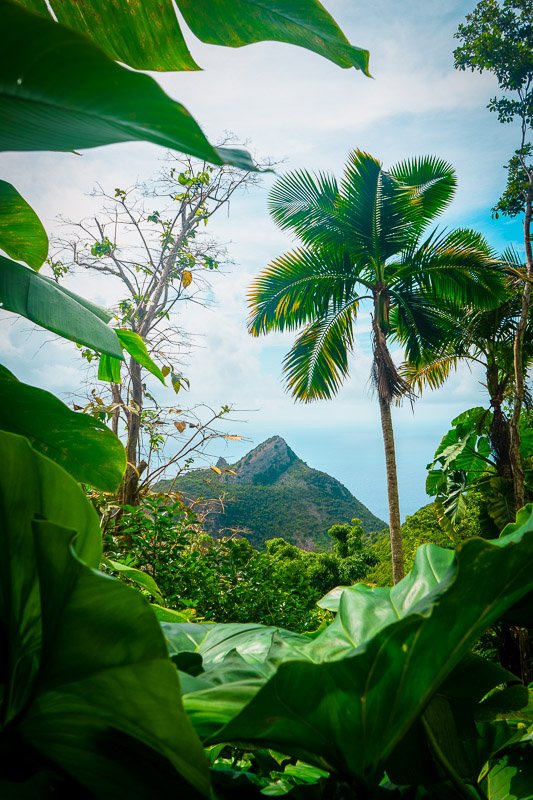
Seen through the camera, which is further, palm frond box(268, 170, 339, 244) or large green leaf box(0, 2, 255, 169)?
palm frond box(268, 170, 339, 244)

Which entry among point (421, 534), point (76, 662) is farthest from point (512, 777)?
point (421, 534)

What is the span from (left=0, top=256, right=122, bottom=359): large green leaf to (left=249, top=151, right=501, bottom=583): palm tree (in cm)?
672

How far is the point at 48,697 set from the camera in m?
0.22

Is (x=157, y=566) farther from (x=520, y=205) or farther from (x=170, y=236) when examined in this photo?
(x=520, y=205)

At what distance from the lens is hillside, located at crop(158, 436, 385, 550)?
1491 centimetres

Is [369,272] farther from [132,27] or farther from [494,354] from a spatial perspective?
[132,27]

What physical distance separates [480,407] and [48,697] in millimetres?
8631

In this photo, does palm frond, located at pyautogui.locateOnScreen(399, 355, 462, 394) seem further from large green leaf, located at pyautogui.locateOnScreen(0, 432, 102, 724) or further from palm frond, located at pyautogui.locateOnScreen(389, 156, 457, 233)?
large green leaf, located at pyautogui.locateOnScreen(0, 432, 102, 724)

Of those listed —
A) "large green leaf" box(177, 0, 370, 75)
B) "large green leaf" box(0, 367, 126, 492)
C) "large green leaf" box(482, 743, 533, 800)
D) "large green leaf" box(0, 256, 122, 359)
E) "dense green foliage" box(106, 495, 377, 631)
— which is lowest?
"dense green foliage" box(106, 495, 377, 631)

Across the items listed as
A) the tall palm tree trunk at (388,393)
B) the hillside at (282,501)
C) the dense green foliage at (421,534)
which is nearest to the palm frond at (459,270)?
the tall palm tree trunk at (388,393)

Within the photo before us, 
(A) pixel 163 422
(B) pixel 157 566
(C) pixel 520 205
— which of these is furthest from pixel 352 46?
(C) pixel 520 205

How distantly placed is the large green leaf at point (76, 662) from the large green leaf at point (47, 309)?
33 cm

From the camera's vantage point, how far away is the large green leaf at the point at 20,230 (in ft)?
2.10

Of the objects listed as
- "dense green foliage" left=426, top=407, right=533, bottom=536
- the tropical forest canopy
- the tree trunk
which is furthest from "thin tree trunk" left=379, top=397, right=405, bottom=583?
the tropical forest canopy
